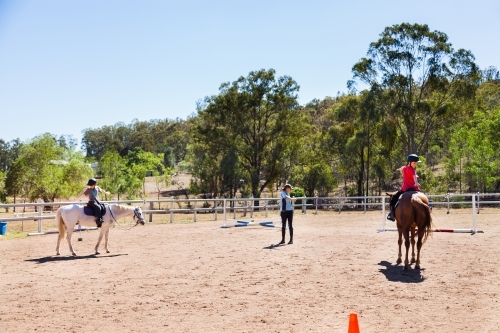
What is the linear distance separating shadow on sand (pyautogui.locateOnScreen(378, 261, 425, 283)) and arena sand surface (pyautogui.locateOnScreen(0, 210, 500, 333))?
21 mm

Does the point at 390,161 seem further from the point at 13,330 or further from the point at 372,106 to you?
the point at 13,330

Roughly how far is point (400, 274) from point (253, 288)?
3.08 metres

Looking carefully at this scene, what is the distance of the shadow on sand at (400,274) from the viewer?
9141mm

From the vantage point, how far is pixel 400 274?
9.61 meters

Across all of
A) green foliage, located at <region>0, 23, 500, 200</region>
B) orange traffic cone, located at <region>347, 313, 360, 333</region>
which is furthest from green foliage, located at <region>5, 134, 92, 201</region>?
orange traffic cone, located at <region>347, 313, 360, 333</region>

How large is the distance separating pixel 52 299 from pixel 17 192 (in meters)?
50.1

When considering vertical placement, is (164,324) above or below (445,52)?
below

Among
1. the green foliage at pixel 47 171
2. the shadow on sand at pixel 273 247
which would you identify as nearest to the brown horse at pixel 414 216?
the shadow on sand at pixel 273 247

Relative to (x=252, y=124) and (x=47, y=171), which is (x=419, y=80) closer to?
(x=252, y=124)

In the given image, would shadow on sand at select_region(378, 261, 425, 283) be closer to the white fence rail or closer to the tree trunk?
the white fence rail

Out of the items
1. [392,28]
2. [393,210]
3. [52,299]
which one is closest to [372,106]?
[392,28]

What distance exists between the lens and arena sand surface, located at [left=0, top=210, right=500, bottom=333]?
22.1 feet

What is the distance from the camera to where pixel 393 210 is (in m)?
11.2

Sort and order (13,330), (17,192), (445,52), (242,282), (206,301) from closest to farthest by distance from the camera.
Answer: (13,330)
(206,301)
(242,282)
(445,52)
(17,192)
